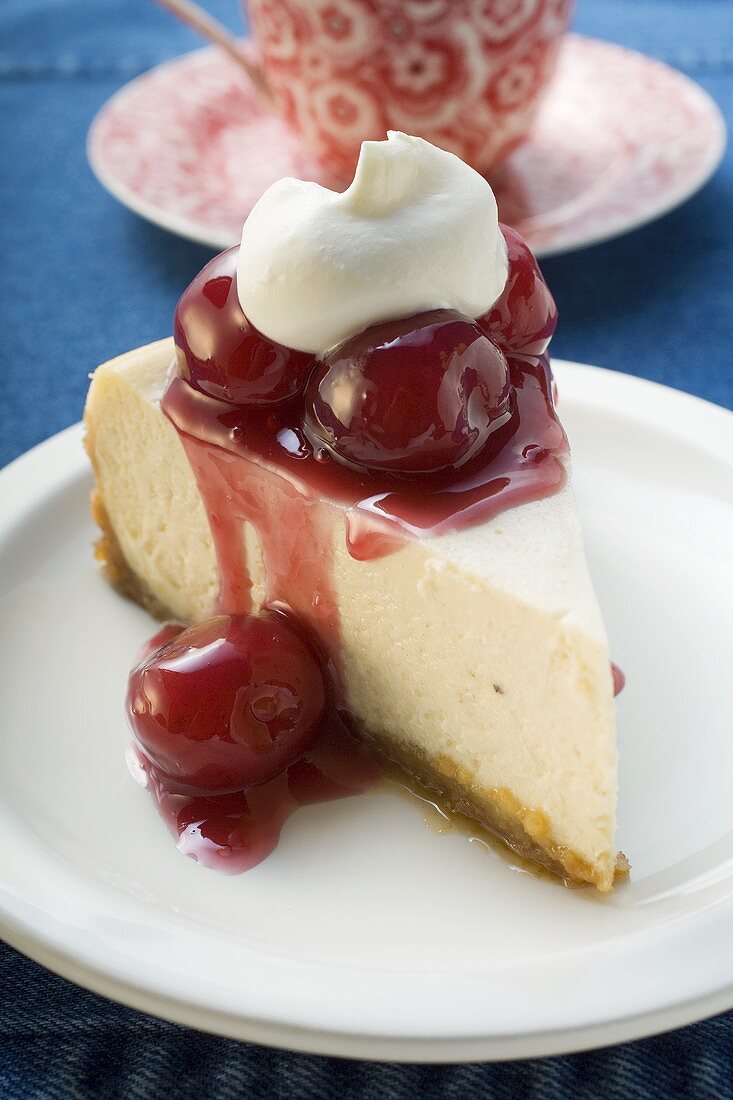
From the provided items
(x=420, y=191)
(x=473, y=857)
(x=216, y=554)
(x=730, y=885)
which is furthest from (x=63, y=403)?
(x=730, y=885)

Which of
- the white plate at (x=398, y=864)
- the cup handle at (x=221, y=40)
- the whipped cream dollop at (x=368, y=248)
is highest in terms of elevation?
the whipped cream dollop at (x=368, y=248)

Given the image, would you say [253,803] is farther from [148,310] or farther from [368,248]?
[148,310]

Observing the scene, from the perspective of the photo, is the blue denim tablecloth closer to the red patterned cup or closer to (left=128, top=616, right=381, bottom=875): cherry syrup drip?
(left=128, top=616, right=381, bottom=875): cherry syrup drip

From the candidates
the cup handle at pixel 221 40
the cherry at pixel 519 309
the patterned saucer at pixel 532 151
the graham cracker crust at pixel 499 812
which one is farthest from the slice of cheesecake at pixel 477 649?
the cup handle at pixel 221 40

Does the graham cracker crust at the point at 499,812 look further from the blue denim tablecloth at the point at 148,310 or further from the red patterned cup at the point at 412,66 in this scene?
the red patterned cup at the point at 412,66

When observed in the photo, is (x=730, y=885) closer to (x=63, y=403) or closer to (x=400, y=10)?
Result: (x=63, y=403)

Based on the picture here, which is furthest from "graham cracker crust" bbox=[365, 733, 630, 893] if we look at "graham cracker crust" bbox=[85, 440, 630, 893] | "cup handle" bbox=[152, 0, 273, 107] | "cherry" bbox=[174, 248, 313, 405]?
"cup handle" bbox=[152, 0, 273, 107]
